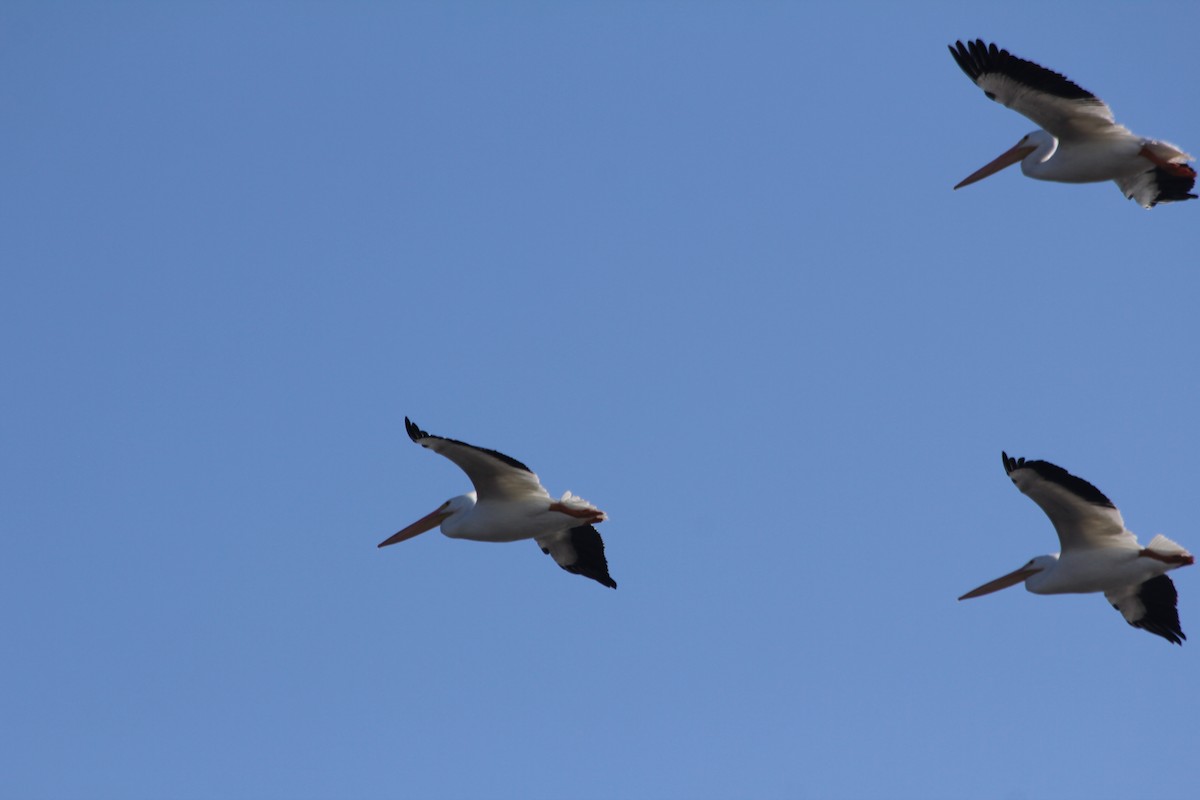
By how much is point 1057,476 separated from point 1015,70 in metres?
3.57

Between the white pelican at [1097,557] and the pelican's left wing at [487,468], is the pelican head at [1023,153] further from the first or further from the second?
the pelican's left wing at [487,468]

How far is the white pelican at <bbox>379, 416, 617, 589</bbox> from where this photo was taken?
590 inches

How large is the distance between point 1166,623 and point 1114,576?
772 millimetres

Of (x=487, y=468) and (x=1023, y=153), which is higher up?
(x=1023, y=153)

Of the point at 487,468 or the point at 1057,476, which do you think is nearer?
the point at 1057,476

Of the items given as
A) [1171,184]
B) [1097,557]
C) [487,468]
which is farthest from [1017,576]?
[487,468]

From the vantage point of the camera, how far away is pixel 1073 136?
52.5 feet

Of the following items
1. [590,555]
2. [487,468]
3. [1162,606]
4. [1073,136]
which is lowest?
[1162,606]

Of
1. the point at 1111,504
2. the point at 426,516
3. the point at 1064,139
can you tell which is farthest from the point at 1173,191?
the point at 426,516

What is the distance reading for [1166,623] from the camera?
1508cm

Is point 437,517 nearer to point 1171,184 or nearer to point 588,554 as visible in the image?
point 588,554

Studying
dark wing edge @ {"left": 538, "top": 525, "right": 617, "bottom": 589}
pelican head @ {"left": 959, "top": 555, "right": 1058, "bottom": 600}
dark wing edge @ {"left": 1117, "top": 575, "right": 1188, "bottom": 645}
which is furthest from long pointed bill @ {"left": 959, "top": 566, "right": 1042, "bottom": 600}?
dark wing edge @ {"left": 538, "top": 525, "right": 617, "bottom": 589}

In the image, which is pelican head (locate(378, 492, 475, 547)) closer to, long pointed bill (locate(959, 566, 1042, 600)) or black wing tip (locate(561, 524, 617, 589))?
black wing tip (locate(561, 524, 617, 589))

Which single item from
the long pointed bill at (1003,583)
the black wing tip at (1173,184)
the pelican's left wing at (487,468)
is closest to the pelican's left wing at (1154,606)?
the long pointed bill at (1003,583)
